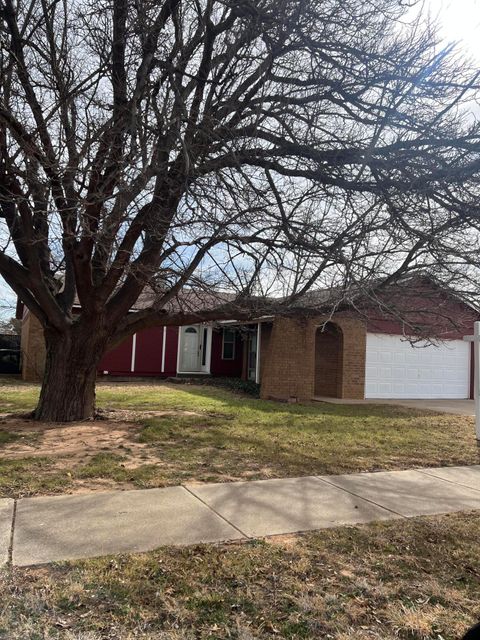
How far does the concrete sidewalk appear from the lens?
4121 millimetres

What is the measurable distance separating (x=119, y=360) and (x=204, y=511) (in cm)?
1769

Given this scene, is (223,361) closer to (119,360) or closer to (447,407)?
(119,360)

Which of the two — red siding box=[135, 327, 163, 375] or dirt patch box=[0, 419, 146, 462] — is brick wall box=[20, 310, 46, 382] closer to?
red siding box=[135, 327, 163, 375]

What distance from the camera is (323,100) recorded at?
7.65 metres

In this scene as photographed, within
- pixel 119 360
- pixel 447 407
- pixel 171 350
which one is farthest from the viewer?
pixel 171 350

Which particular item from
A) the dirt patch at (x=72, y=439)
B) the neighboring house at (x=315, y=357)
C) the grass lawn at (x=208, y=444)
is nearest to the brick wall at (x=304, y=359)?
the neighboring house at (x=315, y=357)

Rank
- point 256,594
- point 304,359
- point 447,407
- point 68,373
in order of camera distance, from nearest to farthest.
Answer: point 256,594
point 68,373
point 447,407
point 304,359

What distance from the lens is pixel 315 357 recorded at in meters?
19.6

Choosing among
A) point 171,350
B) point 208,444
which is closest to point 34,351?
point 171,350

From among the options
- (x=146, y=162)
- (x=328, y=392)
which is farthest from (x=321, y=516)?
(x=328, y=392)

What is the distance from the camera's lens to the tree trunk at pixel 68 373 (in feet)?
32.9

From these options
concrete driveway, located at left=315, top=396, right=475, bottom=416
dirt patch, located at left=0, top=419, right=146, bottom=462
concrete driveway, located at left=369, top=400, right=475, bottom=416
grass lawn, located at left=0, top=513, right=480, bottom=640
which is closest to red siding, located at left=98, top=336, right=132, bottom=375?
concrete driveway, located at left=315, top=396, right=475, bottom=416

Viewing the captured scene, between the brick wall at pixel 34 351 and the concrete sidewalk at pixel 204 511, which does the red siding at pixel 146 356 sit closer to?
the brick wall at pixel 34 351

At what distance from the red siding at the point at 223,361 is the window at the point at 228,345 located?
0.50ft
